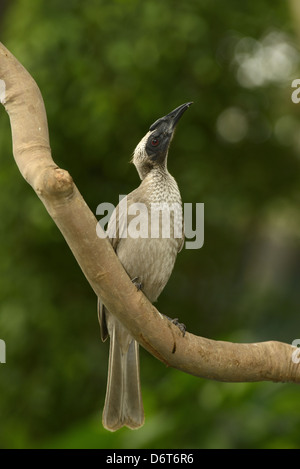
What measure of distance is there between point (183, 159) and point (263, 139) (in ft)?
1.50

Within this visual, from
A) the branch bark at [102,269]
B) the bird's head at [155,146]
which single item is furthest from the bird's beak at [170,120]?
the branch bark at [102,269]

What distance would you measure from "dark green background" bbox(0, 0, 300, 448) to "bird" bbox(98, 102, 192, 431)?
82cm

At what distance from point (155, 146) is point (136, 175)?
3.17 feet

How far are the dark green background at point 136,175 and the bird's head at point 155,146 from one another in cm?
93

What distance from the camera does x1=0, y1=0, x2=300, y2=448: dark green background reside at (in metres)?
2.59

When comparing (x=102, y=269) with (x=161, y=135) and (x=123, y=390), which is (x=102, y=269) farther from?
(x=123, y=390)

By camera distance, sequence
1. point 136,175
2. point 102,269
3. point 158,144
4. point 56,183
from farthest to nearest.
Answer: point 136,175, point 158,144, point 102,269, point 56,183

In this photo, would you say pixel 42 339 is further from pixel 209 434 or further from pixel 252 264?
pixel 252 264

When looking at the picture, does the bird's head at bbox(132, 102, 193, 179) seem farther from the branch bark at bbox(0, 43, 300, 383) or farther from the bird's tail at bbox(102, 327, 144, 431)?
the bird's tail at bbox(102, 327, 144, 431)

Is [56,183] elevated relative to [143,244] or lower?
lower

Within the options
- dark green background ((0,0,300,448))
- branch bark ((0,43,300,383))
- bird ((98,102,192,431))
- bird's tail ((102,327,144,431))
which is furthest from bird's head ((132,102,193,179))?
dark green background ((0,0,300,448))

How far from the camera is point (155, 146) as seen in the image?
1.58 m

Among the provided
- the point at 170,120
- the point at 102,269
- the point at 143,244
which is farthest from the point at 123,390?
the point at 170,120

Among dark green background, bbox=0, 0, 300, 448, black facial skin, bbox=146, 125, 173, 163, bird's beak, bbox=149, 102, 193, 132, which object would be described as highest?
dark green background, bbox=0, 0, 300, 448
